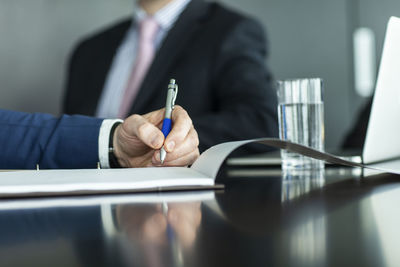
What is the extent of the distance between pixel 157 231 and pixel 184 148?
16.6 inches

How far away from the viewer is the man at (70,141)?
34.5 inches

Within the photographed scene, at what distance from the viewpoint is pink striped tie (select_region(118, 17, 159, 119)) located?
6.45 feet

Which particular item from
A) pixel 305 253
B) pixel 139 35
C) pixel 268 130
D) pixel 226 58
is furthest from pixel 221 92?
pixel 305 253

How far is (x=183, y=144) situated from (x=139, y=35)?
1.40 m

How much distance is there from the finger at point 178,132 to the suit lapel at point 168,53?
998mm

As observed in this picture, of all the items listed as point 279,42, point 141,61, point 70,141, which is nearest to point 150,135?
A: point 70,141

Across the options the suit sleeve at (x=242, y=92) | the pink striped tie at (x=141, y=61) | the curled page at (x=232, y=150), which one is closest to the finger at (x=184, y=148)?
the curled page at (x=232, y=150)

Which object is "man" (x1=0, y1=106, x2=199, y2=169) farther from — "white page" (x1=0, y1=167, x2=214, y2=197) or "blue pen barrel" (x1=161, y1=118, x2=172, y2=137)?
"white page" (x1=0, y1=167, x2=214, y2=197)

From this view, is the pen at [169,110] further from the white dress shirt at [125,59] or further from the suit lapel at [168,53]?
the white dress shirt at [125,59]

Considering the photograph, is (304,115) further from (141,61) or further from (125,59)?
(125,59)

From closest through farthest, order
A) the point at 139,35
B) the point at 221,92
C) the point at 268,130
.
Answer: the point at 268,130 → the point at 221,92 → the point at 139,35

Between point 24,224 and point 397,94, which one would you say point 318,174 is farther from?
point 24,224

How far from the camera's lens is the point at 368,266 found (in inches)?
10.6

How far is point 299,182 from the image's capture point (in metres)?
0.69
